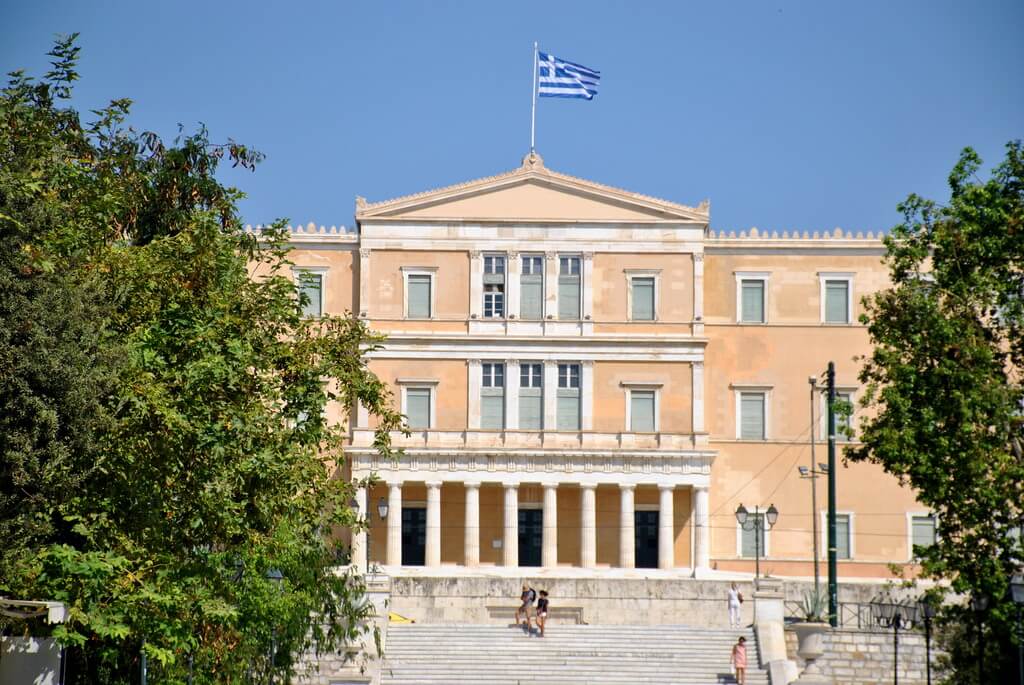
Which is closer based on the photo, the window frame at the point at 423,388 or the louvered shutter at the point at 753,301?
the window frame at the point at 423,388

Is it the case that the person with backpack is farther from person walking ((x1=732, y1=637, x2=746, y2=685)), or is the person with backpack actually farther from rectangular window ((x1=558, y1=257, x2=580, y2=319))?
rectangular window ((x1=558, y1=257, x2=580, y2=319))

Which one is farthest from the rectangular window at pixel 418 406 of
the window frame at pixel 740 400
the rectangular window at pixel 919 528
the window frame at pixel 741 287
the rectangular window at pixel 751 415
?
the rectangular window at pixel 919 528

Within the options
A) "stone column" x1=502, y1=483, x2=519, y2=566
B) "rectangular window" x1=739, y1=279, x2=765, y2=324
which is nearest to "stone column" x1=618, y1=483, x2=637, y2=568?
"stone column" x1=502, y1=483, x2=519, y2=566

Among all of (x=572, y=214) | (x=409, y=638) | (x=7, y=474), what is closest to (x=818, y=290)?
(x=572, y=214)

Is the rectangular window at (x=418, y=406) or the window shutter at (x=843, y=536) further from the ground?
the rectangular window at (x=418, y=406)

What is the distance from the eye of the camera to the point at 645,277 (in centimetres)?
5881

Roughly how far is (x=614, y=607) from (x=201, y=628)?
19045 mm

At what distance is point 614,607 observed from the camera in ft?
148

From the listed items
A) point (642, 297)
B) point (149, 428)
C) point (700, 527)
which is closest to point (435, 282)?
point (642, 297)

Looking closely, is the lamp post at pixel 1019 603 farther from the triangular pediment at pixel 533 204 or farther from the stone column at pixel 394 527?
the triangular pediment at pixel 533 204

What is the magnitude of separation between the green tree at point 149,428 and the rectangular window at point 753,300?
29.9 metres

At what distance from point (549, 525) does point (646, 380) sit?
5870 millimetres

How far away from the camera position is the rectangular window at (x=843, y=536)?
5844 centimetres

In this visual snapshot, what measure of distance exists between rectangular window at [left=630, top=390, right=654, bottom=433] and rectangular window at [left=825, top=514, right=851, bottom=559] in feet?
23.0
